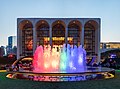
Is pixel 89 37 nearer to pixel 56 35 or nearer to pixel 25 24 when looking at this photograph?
pixel 56 35

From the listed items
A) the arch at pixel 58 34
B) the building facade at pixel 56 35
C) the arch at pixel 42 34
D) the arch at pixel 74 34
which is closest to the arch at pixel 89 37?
the building facade at pixel 56 35

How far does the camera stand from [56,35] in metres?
71.3

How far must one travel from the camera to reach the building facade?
223ft

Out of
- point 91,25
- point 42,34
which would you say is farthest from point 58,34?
point 91,25

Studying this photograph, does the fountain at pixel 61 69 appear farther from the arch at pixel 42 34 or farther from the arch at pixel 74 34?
the arch at pixel 74 34

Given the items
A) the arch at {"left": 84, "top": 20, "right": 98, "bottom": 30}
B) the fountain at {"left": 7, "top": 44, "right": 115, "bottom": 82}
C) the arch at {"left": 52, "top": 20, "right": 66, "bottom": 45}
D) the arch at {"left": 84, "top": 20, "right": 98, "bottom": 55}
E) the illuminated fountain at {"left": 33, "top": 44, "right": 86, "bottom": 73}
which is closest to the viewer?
the fountain at {"left": 7, "top": 44, "right": 115, "bottom": 82}

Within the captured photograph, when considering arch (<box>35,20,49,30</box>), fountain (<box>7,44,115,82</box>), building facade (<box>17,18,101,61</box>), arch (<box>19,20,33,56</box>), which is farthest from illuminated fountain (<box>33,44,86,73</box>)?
arch (<box>19,20,33,56</box>)

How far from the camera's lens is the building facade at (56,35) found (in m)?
68.0

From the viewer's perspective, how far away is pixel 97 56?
216ft

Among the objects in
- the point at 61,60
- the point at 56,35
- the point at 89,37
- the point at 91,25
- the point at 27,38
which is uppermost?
the point at 91,25

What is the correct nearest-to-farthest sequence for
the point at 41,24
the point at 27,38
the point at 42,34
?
the point at 41,24 → the point at 27,38 → the point at 42,34

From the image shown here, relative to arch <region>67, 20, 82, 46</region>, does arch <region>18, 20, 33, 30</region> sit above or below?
above

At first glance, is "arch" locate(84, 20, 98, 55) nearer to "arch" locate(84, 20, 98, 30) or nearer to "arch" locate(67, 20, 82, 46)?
"arch" locate(84, 20, 98, 30)

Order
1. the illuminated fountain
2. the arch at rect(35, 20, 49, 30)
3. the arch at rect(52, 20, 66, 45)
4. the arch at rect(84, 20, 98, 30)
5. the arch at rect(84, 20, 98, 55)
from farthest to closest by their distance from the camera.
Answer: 1. the arch at rect(52, 20, 66, 45)
2. the arch at rect(84, 20, 98, 55)
3. the arch at rect(35, 20, 49, 30)
4. the arch at rect(84, 20, 98, 30)
5. the illuminated fountain
